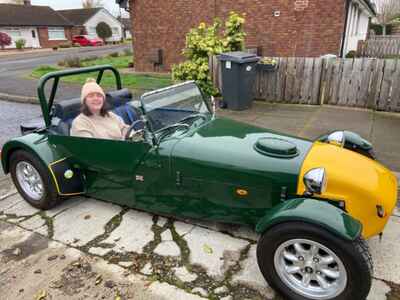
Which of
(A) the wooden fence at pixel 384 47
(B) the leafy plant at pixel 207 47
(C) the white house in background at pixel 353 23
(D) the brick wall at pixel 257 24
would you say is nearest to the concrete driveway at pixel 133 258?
(B) the leafy plant at pixel 207 47

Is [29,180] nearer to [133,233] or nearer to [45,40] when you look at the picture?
[133,233]

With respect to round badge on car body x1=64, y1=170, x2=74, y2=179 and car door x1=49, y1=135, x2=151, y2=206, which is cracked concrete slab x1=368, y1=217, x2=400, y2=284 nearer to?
car door x1=49, y1=135, x2=151, y2=206

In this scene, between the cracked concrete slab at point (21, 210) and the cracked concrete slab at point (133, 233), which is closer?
the cracked concrete slab at point (133, 233)

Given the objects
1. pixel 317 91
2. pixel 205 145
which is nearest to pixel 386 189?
pixel 205 145

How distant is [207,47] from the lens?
8.51 m

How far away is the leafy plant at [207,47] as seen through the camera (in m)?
8.40

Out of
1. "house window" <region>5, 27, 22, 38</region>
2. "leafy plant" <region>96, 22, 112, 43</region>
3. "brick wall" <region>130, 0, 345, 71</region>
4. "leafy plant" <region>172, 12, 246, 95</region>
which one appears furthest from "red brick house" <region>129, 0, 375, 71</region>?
"leafy plant" <region>96, 22, 112, 43</region>

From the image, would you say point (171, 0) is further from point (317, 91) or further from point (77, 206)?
point (77, 206)

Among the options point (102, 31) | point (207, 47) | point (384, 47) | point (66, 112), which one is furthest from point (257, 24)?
point (102, 31)

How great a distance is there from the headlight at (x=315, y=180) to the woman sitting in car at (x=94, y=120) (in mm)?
1904

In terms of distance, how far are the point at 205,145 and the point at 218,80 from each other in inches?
231

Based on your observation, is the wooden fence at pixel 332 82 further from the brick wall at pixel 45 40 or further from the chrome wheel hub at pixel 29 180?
the brick wall at pixel 45 40

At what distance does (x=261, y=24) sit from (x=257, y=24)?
15 cm

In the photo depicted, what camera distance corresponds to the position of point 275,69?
26.5 feet
